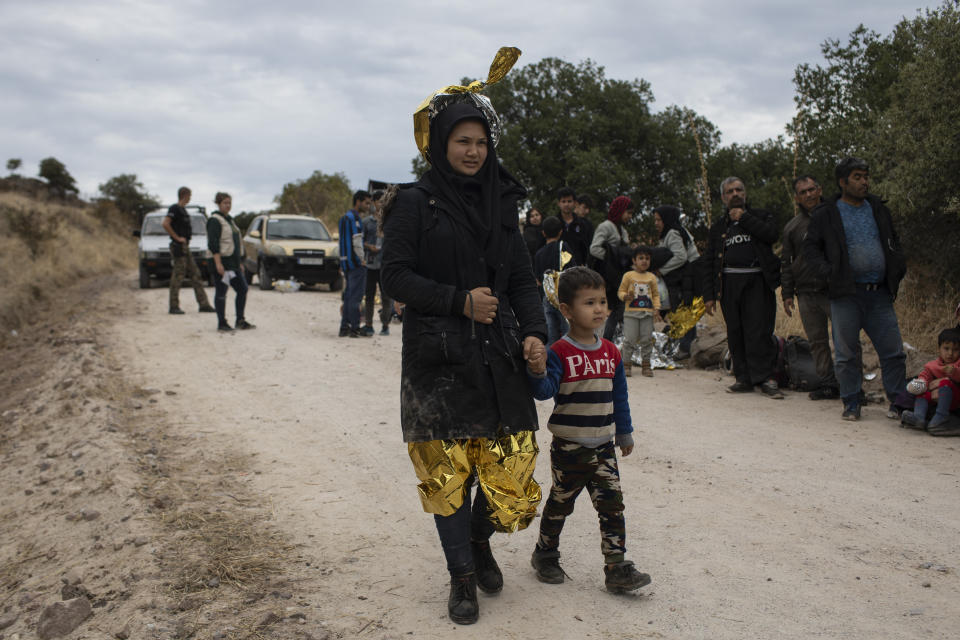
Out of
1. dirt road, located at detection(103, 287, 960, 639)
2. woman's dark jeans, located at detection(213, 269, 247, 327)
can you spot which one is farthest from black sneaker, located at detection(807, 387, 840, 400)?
woman's dark jeans, located at detection(213, 269, 247, 327)

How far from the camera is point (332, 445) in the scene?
6.14 metres

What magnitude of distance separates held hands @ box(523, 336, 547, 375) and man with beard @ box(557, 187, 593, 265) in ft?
19.9

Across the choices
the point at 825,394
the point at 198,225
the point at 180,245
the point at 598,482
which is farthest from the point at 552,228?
the point at 198,225

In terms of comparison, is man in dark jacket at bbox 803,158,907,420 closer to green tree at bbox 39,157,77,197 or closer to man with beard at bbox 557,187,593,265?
man with beard at bbox 557,187,593,265

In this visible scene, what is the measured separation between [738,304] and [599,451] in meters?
5.27

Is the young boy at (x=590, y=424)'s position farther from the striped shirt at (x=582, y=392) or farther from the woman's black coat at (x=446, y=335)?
the woman's black coat at (x=446, y=335)

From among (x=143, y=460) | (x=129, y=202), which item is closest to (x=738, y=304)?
(x=143, y=460)

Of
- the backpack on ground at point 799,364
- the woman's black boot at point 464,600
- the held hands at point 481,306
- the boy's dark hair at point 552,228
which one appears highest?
the boy's dark hair at point 552,228

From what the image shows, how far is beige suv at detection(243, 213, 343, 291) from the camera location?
1961cm

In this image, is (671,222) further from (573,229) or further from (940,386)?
(940,386)

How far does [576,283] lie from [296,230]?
58.5ft

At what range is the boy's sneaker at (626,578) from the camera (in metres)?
3.42

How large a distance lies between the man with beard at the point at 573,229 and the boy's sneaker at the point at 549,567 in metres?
5.87

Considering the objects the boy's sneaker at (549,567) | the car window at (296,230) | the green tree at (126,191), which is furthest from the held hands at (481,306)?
the green tree at (126,191)
